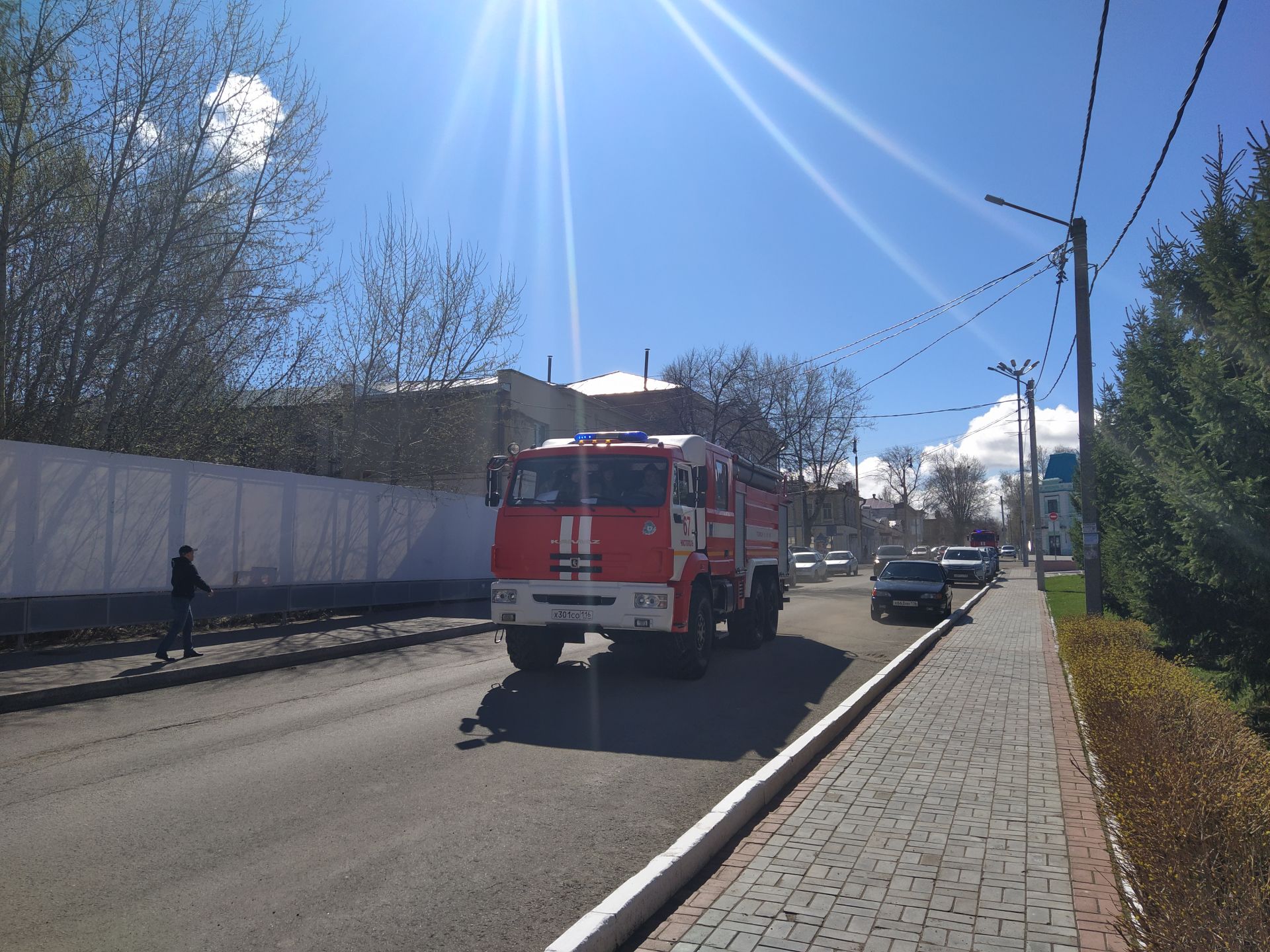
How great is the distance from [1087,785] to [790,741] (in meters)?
2.32

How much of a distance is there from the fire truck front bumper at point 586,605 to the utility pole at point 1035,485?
25.9m

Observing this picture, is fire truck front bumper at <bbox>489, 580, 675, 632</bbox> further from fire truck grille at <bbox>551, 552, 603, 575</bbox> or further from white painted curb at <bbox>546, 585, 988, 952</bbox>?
white painted curb at <bbox>546, 585, 988, 952</bbox>

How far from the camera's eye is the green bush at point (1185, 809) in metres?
3.03

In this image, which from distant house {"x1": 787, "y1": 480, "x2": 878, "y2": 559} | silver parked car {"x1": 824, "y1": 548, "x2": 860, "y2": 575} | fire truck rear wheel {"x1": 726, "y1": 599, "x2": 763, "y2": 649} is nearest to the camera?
fire truck rear wheel {"x1": 726, "y1": 599, "x2": 763, "y2": 649}

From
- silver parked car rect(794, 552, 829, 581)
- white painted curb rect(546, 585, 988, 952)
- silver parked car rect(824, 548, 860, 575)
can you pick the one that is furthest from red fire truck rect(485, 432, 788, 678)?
silver parked car rect(824, 548, 860, 575)

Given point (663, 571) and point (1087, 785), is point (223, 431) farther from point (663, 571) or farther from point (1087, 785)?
point (1087, 785)

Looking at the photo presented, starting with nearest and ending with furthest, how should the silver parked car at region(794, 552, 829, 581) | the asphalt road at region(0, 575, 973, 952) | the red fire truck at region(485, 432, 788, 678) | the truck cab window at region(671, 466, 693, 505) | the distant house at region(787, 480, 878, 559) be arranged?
the asphalt road at region(0, 575, 973, 952) → the red fire truck at region(485, 432, 788, 678) → the truck cab window at region(671, 466, 693, 505) → the silver parked car at region(794, 552, 829, 581) → the distant house at region(787, 480, 878, 559)

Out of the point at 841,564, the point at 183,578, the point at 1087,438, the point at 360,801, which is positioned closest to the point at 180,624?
the point at 183,578

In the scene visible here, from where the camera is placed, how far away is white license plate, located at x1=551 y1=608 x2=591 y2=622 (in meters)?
9.59

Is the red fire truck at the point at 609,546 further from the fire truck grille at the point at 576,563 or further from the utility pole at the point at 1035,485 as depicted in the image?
the utility pole at the point at 1035,485

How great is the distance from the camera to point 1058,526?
67.2m

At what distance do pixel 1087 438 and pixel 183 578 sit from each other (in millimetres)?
14151

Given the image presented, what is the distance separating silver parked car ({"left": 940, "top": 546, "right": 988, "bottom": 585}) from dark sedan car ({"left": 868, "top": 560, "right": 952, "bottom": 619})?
1671 cm

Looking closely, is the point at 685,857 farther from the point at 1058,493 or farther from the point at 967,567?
the point at 1058,493
